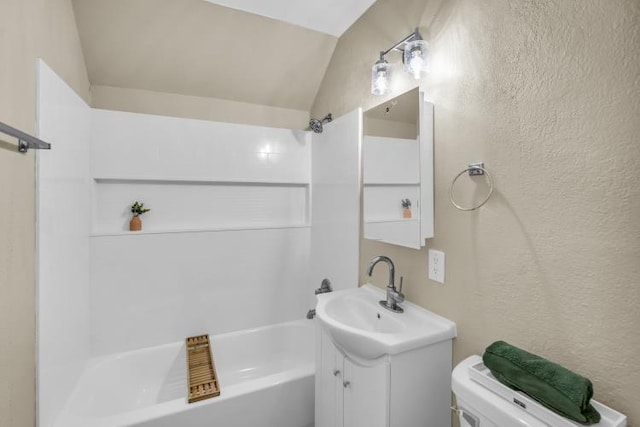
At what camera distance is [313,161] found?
2.61 meters

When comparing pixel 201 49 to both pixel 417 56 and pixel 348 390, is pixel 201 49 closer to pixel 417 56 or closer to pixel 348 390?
pixel 417 56

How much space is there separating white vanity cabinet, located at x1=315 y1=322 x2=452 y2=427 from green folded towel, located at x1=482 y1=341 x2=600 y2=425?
1.02 feet

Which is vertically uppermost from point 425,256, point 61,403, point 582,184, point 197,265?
point 582,184

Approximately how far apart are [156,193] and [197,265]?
63 centimetres

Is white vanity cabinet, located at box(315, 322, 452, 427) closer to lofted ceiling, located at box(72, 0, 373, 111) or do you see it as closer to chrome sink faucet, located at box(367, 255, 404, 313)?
chrome sink faucet, located at box(367, 255, 404, 313)

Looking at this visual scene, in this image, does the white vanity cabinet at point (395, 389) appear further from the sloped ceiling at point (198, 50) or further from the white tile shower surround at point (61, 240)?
the sloped ceiling at point (198, 50)

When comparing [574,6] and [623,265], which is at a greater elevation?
[574,6]

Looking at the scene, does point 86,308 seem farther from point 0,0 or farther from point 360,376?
point 360,376

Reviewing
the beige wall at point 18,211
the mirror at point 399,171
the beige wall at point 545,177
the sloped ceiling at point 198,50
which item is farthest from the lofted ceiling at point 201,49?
the beige wall at point 545,177

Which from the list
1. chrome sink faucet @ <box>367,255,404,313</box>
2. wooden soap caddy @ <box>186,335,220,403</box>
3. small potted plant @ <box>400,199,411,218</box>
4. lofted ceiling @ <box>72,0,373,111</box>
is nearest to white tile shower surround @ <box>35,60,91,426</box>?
lofted ceiling @ <box>72,0,373,111</box>

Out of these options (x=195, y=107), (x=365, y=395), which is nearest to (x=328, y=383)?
(x=365, y=395)

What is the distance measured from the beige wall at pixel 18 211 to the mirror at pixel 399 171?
5.25ft

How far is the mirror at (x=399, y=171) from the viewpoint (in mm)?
1355

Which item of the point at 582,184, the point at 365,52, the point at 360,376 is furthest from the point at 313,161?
the point at 582,184
